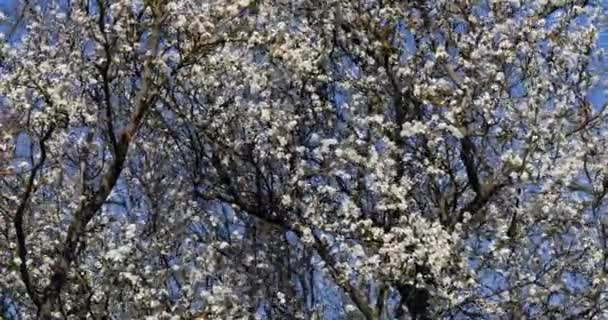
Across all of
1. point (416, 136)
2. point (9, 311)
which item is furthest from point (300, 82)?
point (9, 311)

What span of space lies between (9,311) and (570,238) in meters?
5.86

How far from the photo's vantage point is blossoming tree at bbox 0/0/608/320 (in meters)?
9.34

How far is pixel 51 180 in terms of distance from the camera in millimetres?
10055

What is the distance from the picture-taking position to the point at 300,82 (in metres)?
10.4

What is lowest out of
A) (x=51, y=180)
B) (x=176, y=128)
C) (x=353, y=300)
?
(x=353, y=300)

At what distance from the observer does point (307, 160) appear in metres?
10.3

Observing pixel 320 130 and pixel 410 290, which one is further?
pixel 320 130

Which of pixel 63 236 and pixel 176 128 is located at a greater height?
pixel 176 128

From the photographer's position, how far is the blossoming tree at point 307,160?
934 centimetres

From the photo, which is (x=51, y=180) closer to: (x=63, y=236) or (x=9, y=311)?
(x=63, y=236)

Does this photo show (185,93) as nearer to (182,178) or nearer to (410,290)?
(182,178)

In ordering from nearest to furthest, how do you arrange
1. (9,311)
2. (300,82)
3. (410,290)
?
1. (410,290)
2. (300,82)
3. (9,311)

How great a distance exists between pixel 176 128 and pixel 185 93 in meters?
0.56

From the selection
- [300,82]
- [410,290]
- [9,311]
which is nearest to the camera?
[410,290]
